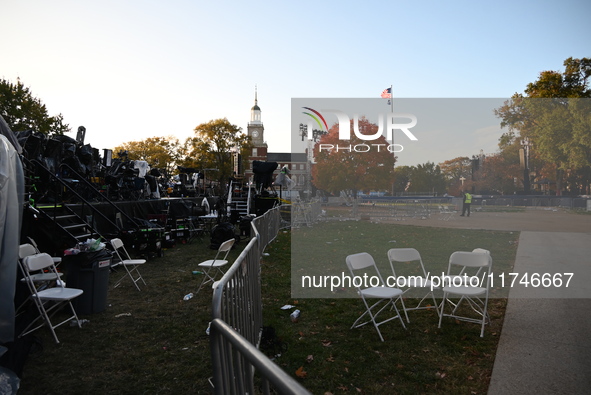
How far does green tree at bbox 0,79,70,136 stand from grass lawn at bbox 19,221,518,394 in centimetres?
2896

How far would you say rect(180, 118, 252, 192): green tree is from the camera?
5197 cm

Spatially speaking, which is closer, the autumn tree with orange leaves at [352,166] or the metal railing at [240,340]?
the metal railing at [240,340]

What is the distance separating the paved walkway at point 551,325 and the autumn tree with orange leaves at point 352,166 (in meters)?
5.15

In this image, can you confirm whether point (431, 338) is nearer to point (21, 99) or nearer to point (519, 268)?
point (519, 268)

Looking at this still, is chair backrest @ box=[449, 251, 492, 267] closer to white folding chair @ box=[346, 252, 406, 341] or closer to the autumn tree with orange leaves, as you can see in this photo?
white folding chair @ box=[346, 252, 406, 341]

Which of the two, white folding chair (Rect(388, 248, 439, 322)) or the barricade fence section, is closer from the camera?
the barricade fence section

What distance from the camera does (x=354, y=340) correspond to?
457 cm

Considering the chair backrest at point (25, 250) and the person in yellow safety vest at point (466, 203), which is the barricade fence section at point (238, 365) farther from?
the person in yellow safety vest at point (466, 203)

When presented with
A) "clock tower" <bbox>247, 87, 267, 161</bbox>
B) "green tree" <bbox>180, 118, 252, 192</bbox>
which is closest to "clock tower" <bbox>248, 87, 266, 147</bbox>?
"clock tower" <bbox>247, 87, 267, 161</bbox>

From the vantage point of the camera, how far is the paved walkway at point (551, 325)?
11.4 feet

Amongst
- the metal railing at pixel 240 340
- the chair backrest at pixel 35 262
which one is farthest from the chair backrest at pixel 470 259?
the chair backrest at pixel 35 262

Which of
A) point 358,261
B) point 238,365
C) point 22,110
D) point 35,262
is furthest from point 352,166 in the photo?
point 22,110

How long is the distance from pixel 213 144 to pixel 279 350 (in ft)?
166

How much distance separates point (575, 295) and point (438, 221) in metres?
10.8
